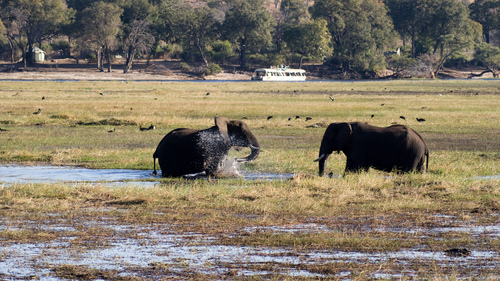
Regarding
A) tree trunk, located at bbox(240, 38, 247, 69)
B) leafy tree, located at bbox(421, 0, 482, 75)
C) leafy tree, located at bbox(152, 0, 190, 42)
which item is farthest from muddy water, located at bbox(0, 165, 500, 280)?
leafy tree, located at bbox(421, 0, 482, 75)

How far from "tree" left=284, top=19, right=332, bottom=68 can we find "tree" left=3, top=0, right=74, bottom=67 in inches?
1548

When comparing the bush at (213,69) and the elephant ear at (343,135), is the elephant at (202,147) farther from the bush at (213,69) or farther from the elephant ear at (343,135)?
the bush at (213,69)

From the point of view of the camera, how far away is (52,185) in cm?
1301

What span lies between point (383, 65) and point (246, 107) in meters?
88.6

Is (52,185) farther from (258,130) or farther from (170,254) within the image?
(258,130)

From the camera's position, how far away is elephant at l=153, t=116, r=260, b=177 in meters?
15.3

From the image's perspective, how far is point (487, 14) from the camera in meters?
143

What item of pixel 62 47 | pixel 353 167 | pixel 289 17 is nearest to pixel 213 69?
pixel 62 47

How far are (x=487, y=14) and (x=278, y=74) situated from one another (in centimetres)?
5831

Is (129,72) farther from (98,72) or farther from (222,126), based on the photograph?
(222,126)

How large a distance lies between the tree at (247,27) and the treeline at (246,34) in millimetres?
175

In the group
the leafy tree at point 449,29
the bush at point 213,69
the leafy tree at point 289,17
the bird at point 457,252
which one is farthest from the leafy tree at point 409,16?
the bird at point 457,252

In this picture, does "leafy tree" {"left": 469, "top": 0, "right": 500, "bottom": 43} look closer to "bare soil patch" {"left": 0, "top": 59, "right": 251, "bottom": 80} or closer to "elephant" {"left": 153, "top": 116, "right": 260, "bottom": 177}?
"bare soil patch" {"left": 0, "top": 59, "right": 251, "bottom": 80}

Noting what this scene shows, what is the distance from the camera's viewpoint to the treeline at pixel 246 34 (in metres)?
109
